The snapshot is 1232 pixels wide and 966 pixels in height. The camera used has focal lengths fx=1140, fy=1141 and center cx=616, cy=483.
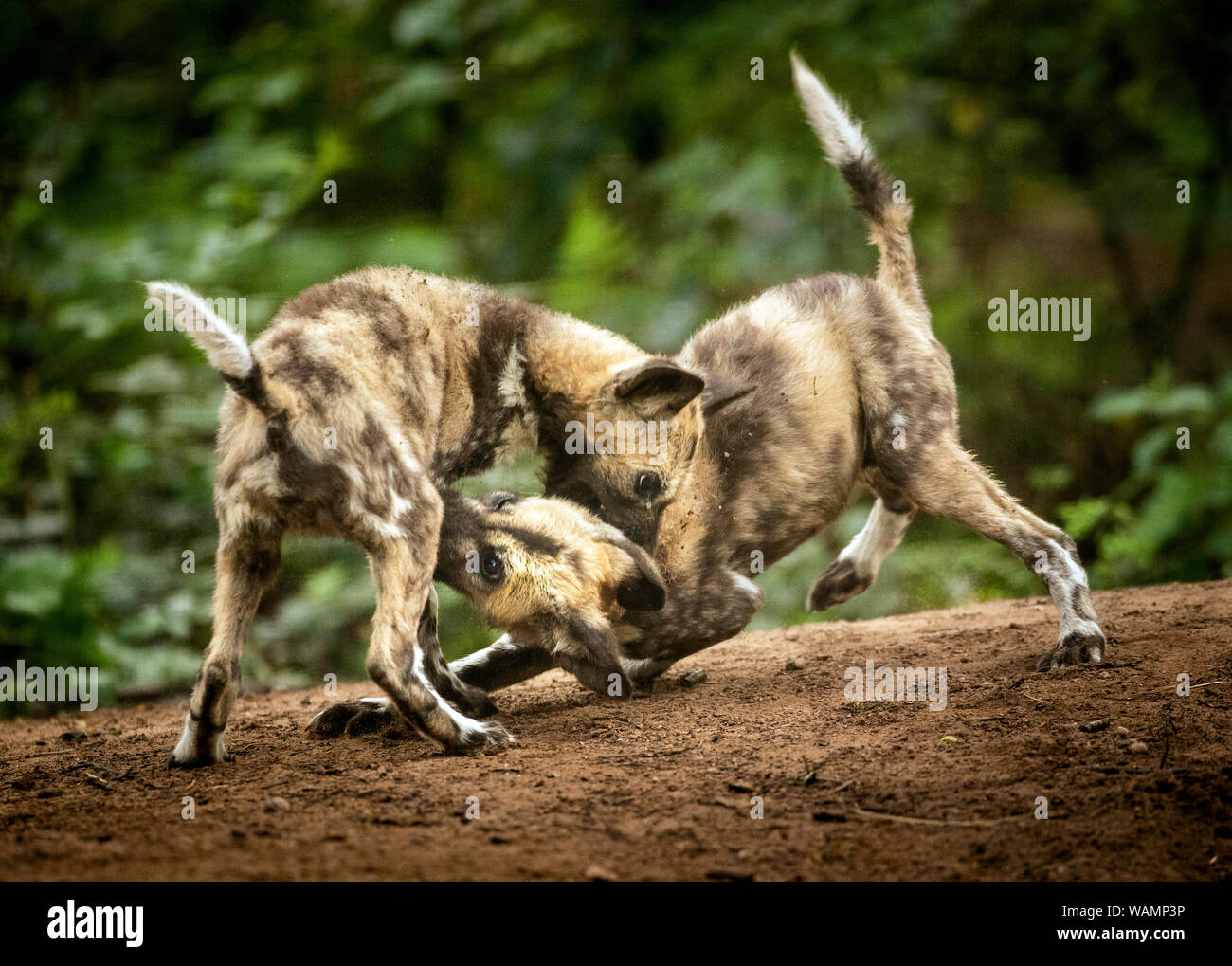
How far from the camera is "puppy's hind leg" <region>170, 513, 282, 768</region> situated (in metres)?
4.23

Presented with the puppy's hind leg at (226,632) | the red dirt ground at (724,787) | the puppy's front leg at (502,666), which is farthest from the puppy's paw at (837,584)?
the puppy's hind leg at (226,632)

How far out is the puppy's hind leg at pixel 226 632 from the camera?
423cm

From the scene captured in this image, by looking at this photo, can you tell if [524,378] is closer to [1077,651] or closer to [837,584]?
[837,584]

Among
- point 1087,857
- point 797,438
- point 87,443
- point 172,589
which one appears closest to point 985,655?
point 797,438

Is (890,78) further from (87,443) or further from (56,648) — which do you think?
(56,648)

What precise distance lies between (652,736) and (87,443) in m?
5.36

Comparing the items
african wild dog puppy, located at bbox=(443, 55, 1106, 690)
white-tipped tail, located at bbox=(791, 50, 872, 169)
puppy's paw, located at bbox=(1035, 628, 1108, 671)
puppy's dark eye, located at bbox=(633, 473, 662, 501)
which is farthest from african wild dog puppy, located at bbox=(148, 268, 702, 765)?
white-tipped tail, located at bbox=(791, 50, 872, 169)

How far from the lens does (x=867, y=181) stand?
633cm
